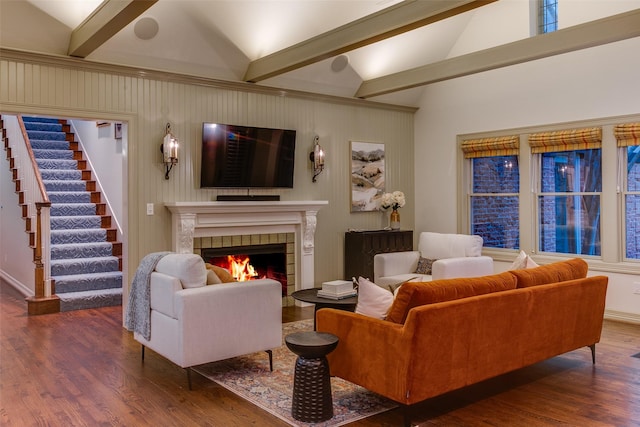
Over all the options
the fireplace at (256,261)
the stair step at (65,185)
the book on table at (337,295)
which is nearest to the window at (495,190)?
the fireplace at (256,261)

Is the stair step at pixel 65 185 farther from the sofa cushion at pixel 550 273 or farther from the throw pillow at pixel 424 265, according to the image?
the sofa cushion at pixel 550 273

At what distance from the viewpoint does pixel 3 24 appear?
491cm

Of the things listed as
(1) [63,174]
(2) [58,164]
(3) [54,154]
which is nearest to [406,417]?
(1) [63,174]

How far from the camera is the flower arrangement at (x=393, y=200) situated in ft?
24.7

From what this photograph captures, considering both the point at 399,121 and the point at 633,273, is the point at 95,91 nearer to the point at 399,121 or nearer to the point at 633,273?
the point at 399,121

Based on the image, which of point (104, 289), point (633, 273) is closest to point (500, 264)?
point (633, 273)

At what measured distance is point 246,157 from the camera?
21.0 feet

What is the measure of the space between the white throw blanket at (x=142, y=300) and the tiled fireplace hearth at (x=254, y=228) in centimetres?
135

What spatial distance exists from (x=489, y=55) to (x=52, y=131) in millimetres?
7449

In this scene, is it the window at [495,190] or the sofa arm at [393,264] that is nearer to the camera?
the sofa arm at [393,264]

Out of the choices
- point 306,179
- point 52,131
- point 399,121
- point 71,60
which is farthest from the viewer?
point 52,131

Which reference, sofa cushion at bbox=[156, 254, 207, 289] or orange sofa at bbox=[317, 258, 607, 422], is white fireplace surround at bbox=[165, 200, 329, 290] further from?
orange sofa at bbox=[317, 258, 607, 422]

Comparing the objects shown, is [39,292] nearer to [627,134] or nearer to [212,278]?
[212,278]

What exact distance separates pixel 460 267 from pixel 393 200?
179 cm
